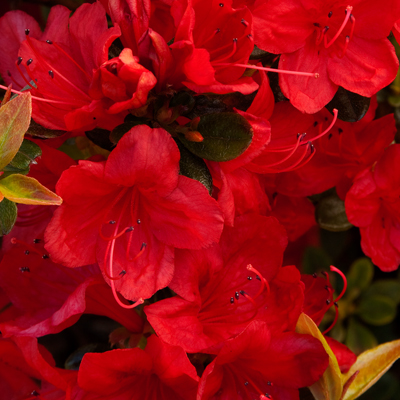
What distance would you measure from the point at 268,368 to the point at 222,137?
39 cm

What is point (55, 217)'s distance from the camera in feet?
2.62

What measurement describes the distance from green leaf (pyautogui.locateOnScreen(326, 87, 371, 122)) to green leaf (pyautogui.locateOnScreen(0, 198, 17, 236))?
0.56 m

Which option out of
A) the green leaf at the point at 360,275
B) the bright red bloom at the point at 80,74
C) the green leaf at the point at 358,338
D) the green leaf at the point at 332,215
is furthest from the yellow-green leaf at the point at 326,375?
the green leaf at the point at 360,275

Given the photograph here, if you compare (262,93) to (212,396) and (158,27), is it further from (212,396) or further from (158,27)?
(212,396)

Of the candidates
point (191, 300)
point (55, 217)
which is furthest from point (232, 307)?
point (55, 217)

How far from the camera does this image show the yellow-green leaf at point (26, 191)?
68cm

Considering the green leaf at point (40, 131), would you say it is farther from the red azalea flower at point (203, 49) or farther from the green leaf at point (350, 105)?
the green leaf at point (350, 105)

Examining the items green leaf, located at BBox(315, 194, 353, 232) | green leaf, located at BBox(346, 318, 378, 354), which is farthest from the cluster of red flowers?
green leaf, located at BBox(346, 318, 378, 354)

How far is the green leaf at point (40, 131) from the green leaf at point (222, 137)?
0.20 metres

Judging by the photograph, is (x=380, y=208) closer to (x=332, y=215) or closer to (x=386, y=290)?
(x=332, y=215)

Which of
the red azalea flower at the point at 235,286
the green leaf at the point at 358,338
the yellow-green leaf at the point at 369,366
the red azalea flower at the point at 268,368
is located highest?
the red azalea flower at the point at 235,286

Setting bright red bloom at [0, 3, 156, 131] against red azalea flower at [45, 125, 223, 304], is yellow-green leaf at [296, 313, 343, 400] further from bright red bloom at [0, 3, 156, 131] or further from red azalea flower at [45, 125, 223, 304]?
bright red bloom at [0, 3, 156, 131]

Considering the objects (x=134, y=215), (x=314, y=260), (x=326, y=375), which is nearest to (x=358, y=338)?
(x=314, y=260)

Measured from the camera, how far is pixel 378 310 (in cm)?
147
